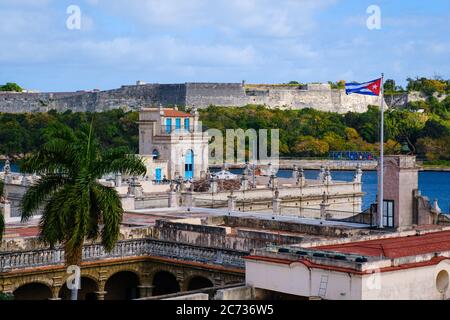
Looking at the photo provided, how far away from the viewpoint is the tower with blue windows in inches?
2089

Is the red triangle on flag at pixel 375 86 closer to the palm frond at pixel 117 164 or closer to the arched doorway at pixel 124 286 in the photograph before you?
the arched doorway at pixel 124 286

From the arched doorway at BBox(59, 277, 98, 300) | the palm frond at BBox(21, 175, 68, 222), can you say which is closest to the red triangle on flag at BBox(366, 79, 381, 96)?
the arched doorway at BBox(59, 277, 98, 300)

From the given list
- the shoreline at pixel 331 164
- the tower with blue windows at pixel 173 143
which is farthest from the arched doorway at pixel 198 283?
the shoreline at pixel 331 164

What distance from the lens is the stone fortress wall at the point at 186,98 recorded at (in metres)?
151

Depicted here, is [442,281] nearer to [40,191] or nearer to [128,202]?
[40,191]

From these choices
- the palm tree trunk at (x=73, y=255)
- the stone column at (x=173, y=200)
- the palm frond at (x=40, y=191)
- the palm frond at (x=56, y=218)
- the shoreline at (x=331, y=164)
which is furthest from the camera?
the shoreline at (x=331, y=164)

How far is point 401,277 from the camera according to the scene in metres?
17.8

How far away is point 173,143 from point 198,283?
94.3 ft

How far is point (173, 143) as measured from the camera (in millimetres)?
52938

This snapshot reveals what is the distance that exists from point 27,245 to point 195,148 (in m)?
29.8

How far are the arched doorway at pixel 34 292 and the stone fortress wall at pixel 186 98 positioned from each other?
124 meters

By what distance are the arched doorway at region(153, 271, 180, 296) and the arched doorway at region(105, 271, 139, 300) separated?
0.50m

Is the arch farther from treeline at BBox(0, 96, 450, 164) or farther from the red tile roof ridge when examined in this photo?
treeline at BBox(0, 96, 450, 164)
